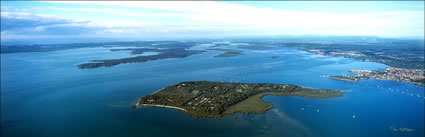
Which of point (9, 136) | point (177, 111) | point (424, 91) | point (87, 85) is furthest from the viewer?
point (87, 85)

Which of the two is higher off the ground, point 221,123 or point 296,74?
point 296,74

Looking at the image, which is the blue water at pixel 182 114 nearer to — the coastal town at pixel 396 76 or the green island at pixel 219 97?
the green island at pixel 219 97

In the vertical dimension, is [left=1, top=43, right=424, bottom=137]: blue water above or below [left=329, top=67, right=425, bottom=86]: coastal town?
below

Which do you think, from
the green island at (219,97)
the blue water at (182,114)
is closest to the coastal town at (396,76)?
the blue water at (182,114)

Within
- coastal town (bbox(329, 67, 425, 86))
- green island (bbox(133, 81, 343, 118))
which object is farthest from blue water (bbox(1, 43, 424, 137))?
coastal town (bbox(329, 67, 425, 86))

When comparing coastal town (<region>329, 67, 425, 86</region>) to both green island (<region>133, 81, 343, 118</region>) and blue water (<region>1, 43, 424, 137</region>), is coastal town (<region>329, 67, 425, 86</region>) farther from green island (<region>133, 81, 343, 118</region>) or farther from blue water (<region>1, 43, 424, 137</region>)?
green island (<region>133, 81, 343, 118</region>)

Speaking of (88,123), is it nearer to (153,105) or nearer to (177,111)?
(153,105)

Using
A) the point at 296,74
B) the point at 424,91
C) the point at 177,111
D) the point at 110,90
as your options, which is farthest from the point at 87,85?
the point at 424,91

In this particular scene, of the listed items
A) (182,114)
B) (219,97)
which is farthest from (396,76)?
(182,114)
